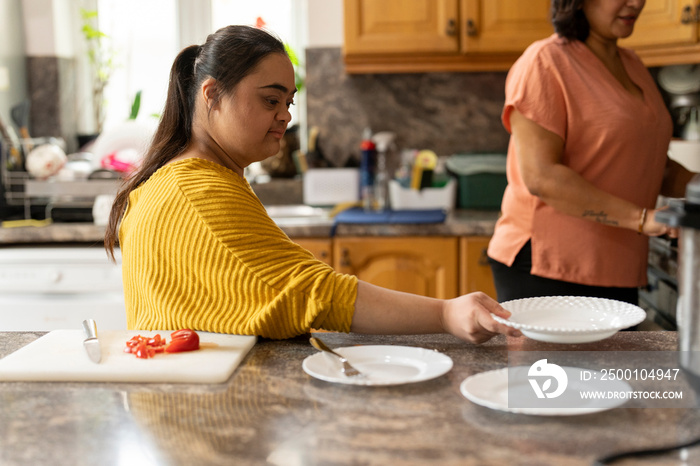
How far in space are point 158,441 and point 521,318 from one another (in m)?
0.57

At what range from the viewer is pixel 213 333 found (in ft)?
3.73

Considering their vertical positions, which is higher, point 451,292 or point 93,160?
point 93,160

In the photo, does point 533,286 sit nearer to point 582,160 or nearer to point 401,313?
point 582,160

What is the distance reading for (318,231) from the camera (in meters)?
2.51

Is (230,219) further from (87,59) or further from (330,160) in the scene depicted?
(87,59)

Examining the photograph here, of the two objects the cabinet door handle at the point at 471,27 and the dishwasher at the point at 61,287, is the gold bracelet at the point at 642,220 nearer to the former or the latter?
the cabinet door handle at the point at 471,27

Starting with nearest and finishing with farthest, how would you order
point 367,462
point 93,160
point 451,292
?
point 367,462
point 451,292
point 93,160

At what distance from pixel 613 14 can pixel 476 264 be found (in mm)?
1031

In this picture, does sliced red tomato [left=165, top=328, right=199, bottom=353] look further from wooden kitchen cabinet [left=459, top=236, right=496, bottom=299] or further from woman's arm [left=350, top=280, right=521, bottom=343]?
wooden kitchen cabinet [left=459, top=236, right=496, bottom=299]

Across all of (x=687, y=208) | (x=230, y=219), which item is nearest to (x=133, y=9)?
(x=230, y=219)

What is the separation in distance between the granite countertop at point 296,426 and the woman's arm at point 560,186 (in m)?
0.72

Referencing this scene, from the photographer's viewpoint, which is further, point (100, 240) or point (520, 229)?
point (100, 240)

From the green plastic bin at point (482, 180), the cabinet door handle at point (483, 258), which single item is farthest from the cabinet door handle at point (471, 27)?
the cabinet door handle at point (483, 258)

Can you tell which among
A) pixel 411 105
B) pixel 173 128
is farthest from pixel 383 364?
pixel 411 105
